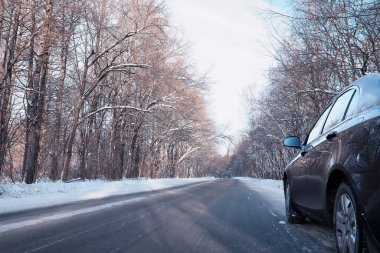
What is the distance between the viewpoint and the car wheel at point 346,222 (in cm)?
313

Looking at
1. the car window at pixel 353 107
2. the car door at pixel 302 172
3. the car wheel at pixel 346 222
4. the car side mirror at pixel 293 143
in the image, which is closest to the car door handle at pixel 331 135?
the car window at pixel 353 107

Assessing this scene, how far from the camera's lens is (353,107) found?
12.8ft

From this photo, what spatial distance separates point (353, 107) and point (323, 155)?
67 cm

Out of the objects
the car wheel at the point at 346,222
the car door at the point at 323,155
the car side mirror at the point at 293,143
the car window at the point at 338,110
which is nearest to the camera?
the car wheel at the point at 346,222

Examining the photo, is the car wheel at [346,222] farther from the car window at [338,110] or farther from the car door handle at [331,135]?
the car window at [338,110]

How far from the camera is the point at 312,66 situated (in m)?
14.9

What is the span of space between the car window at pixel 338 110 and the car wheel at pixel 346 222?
3.41ft

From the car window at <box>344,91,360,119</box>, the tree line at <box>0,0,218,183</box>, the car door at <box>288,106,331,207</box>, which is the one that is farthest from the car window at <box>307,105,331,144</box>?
the tree line at <box>0,0,218,183</box>

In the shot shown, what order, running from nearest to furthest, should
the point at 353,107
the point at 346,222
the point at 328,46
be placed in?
the point at 346,222 → the point at 353,107 → the point at 328,46

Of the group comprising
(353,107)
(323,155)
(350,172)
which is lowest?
(350,172)

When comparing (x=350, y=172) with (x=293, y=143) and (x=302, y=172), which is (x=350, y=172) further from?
(x=293, y=143)

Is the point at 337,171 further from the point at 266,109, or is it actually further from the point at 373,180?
the point at 266,109

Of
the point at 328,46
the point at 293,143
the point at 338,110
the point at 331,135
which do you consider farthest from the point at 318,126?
the point at 328,46

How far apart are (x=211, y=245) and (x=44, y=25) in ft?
39.9
